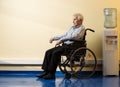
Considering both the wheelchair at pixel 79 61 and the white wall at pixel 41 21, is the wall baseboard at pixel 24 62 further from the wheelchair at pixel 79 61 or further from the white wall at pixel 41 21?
the wheelchair at pixel 79 61

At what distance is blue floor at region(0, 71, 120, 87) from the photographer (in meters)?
4.86

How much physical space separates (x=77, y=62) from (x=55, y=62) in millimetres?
519

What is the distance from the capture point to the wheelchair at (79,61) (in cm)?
523

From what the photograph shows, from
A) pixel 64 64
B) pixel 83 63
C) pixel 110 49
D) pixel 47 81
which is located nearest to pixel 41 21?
pixel 64 64

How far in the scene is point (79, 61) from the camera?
5.40 meters

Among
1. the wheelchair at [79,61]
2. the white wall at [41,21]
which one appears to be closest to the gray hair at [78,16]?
the wheelchair at [79,61]

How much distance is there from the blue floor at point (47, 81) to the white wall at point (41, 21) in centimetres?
32

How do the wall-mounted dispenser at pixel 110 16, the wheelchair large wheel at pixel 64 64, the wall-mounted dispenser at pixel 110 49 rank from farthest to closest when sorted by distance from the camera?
the wall-mounted dispenser at pixel 110 16
the wall-mounted dispenser at pixel 110 49
the wheelchair large wheel at pixel 64 64

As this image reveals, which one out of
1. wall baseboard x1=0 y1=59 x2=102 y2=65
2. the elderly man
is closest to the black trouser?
the elderly man

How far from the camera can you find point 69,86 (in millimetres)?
4770

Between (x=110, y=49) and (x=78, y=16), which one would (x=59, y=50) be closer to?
(x=78, y=16)

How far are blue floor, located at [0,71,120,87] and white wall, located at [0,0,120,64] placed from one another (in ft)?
1.05

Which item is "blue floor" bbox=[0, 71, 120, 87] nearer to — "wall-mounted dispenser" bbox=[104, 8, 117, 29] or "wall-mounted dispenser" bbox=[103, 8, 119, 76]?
"wall-mounted dispenser" bbox=[103, 8, 119, 76]

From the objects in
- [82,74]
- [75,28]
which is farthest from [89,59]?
[75,28]
